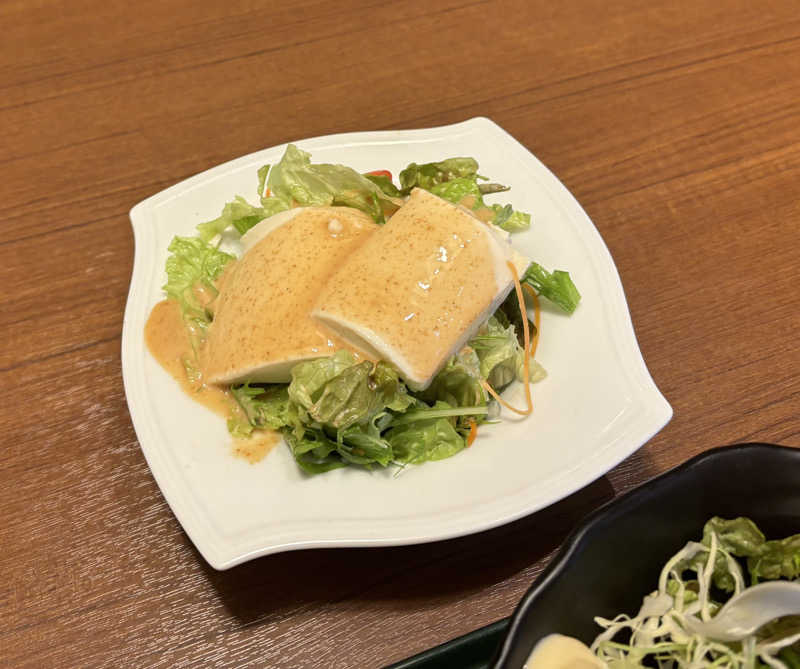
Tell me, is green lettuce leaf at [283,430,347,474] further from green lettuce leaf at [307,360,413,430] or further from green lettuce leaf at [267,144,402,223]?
green lettuce leaf at [267,144,402,223]

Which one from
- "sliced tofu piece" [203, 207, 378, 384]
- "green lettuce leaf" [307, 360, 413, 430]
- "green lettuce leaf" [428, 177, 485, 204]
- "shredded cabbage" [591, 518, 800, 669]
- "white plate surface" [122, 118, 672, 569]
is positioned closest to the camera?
"shredded cabbage" [591, 518, 800, 669]

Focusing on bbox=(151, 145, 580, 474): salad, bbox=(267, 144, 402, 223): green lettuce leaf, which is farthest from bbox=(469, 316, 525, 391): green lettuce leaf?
bbox=(267, 144, 402, 223): green lettuce leaf

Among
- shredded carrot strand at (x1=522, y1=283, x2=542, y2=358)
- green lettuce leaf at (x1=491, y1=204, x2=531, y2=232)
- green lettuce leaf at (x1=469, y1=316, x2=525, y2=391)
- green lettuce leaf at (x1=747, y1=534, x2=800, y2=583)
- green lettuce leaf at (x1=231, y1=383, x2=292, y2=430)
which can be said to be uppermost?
green lettuce leaf at (x1=747, y1=534, x2=800, y2=583)

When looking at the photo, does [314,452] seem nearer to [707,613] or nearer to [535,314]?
[535,314]

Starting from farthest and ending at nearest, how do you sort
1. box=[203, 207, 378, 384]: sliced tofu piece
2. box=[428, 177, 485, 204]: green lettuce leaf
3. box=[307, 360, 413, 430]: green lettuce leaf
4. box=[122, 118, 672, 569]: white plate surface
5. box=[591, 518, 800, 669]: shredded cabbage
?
box=[428, 177, 485, 204]: green lettuce leaf
box=[203, 207, 378, 384]: sliced tofu piece
box=[307, 360, 413, 430]: green lettuce leaf
box=[122, 118, 672, 569]: white plate surface
box=[591, 518, 800, 669]: shredded cabbage

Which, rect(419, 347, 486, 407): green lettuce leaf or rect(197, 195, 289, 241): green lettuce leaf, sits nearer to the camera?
rect(419, 347, 486, 407): green lettuce leaf

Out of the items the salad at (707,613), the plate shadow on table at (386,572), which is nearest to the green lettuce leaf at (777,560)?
the salad at (707,613)

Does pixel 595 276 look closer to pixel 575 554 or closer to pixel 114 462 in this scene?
pixel 575 554

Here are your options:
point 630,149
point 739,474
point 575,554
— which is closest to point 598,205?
point 630,149
